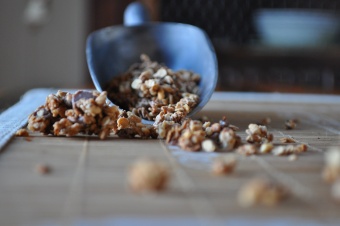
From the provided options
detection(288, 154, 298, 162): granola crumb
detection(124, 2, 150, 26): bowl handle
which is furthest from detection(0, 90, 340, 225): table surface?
detection(124, 2, 150, 26): bowl handle

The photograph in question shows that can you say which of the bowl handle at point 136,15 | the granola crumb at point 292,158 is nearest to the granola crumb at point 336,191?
the granola crumb at point 292,158

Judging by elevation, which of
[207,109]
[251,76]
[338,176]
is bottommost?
[251,76]

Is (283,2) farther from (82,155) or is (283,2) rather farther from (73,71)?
(82,155)

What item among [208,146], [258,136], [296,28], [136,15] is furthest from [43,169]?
[296,28]

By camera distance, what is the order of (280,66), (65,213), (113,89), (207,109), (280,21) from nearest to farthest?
(65,213)
(113,89)
(207,109)
(280,21)
(280,66)

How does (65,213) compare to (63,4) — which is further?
(63,4)

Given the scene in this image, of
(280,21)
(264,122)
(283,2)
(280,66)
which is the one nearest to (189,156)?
(264,122)

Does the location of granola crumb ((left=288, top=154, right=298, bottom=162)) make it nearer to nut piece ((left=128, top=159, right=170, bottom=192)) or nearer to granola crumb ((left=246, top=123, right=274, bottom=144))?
granola crumb ((left=246, top=123, right=274, bottom=144))

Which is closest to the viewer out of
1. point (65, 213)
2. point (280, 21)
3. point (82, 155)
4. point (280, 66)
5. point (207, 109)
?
point (65, 213)

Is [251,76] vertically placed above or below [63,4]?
below
